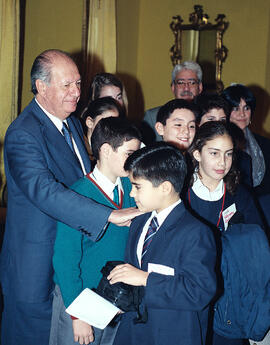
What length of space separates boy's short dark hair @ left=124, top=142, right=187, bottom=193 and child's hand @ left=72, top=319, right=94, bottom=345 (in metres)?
0.68

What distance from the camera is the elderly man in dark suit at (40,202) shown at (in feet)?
6.32

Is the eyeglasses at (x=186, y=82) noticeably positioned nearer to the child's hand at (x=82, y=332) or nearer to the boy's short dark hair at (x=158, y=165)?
the boy's short dark hair at (x=158, y=165)

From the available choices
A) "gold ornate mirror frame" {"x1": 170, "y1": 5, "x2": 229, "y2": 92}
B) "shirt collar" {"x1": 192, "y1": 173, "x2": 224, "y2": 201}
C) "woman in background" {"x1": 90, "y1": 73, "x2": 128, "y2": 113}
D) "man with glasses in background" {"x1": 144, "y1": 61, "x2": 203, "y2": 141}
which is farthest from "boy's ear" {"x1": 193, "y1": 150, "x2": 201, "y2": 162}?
"gold ornate mirror frame" {"x1": 170, "y1": 5, "x2": 229, "y2": 92}

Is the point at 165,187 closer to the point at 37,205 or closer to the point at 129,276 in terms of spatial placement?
the point at 129,276

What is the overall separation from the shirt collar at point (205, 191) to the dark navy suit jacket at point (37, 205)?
0.58m

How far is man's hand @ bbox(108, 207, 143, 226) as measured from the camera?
185 centimetres

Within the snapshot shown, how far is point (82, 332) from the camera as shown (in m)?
1.90

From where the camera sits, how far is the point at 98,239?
77.1 inches

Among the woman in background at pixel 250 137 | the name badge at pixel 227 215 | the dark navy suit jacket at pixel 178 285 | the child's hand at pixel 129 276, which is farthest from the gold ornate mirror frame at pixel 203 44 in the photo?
the child's hand at pixel 129 276

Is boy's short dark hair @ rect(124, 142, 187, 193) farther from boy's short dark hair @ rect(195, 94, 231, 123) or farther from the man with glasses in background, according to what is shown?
the man with glasses in background

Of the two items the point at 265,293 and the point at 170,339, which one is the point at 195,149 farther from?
the point at 170,339

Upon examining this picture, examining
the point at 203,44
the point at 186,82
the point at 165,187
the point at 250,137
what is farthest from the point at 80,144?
the point at 203,44

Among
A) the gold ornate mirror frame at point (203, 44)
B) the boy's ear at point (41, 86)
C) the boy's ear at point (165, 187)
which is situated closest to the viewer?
the boy's ear at point (165, 187)

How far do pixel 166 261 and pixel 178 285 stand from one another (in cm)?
11
